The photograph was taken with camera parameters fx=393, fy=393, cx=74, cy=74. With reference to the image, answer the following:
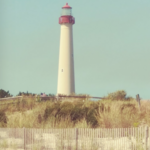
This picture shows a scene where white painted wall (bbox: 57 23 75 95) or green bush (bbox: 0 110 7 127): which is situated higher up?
white painted wall (bbox: 57 23 75 95)

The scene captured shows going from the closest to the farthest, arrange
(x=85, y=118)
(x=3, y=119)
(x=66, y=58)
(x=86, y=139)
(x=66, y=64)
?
(x=86, y=139) < (x=85, y=118) < (x=3, y=119) < (x=66, y=64) < (x=66, y=58)

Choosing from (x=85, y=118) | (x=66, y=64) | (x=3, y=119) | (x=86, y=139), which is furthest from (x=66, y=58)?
(x=86, y=139)

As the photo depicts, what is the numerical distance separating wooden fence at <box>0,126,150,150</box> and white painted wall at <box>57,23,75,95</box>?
23198 millimetres

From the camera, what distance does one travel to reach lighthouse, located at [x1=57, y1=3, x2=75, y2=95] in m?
39.3

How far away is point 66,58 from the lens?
130 ft

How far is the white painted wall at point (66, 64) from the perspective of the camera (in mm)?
39281

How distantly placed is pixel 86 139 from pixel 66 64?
2451cm

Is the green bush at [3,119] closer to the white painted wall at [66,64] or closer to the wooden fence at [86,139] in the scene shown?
the wooden fence at [86,139]

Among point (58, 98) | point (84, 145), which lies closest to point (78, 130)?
point (84, 145)

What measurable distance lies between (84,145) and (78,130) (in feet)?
2.06

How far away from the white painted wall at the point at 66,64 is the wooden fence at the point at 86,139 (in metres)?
23.2

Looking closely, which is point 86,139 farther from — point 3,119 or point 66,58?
point 66,58

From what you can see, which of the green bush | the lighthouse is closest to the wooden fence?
the green bush

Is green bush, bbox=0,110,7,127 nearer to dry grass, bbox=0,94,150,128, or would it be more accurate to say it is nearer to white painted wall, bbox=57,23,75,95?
dry grass, bbox=0,94,150,128
